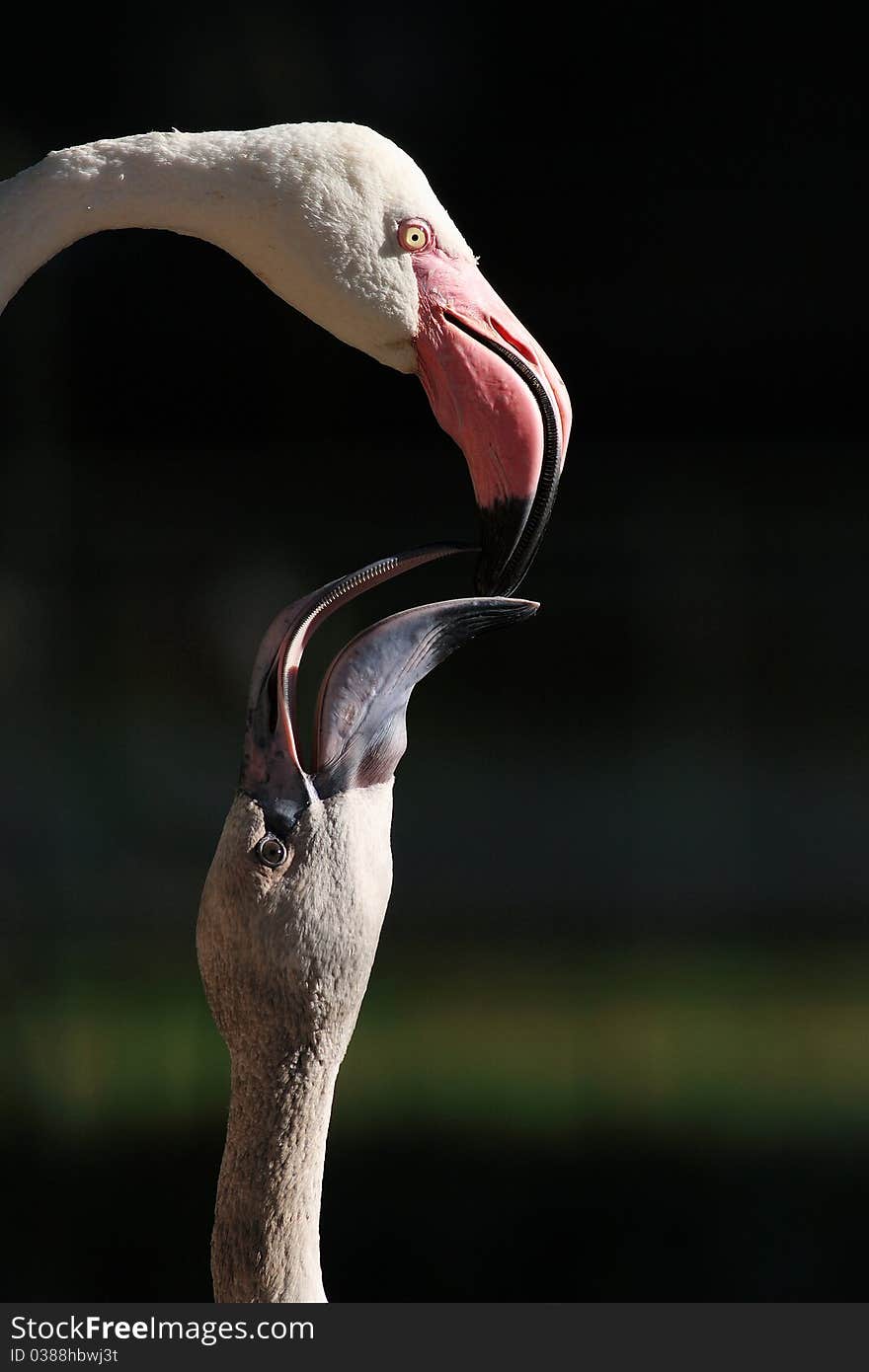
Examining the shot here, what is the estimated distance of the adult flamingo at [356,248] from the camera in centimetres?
96

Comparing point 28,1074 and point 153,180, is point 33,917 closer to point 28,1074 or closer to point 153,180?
point 28,1074

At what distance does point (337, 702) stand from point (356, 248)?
26cm

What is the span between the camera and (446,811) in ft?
9.52

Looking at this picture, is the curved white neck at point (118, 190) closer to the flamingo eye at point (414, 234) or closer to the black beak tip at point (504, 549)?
the flamingo eye at point (414, 234)

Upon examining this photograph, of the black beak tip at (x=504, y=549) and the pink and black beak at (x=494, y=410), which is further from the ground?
the pink and black beak at (x=494, y=410)

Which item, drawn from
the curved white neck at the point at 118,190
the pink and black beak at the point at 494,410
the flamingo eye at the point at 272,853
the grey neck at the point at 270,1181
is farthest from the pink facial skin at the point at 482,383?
the grey neck at the point at 270,1181

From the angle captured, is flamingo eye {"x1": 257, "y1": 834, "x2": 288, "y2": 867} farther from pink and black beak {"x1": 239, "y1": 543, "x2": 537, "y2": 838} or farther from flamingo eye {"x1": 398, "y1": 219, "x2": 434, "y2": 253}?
flamingo eye {"x1": 398, "y1": 219, "x2": 434, "y2": 253}

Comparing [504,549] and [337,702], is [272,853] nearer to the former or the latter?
[337,702]

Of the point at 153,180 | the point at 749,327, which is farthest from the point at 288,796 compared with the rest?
the point at 749,327

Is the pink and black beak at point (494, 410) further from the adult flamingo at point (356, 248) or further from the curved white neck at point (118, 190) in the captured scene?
the curved white neck at point (118, 190)

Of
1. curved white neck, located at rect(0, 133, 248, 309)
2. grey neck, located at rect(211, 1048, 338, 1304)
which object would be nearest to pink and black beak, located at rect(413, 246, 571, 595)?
curved white neck, located at rect(0, 133, 248, 309)

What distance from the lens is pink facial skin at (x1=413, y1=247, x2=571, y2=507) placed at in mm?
983

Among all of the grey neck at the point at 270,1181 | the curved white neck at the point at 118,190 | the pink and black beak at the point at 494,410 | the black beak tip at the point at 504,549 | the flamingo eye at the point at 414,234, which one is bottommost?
the grey neck at the point at 270,1181

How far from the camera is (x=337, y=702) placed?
95cm
